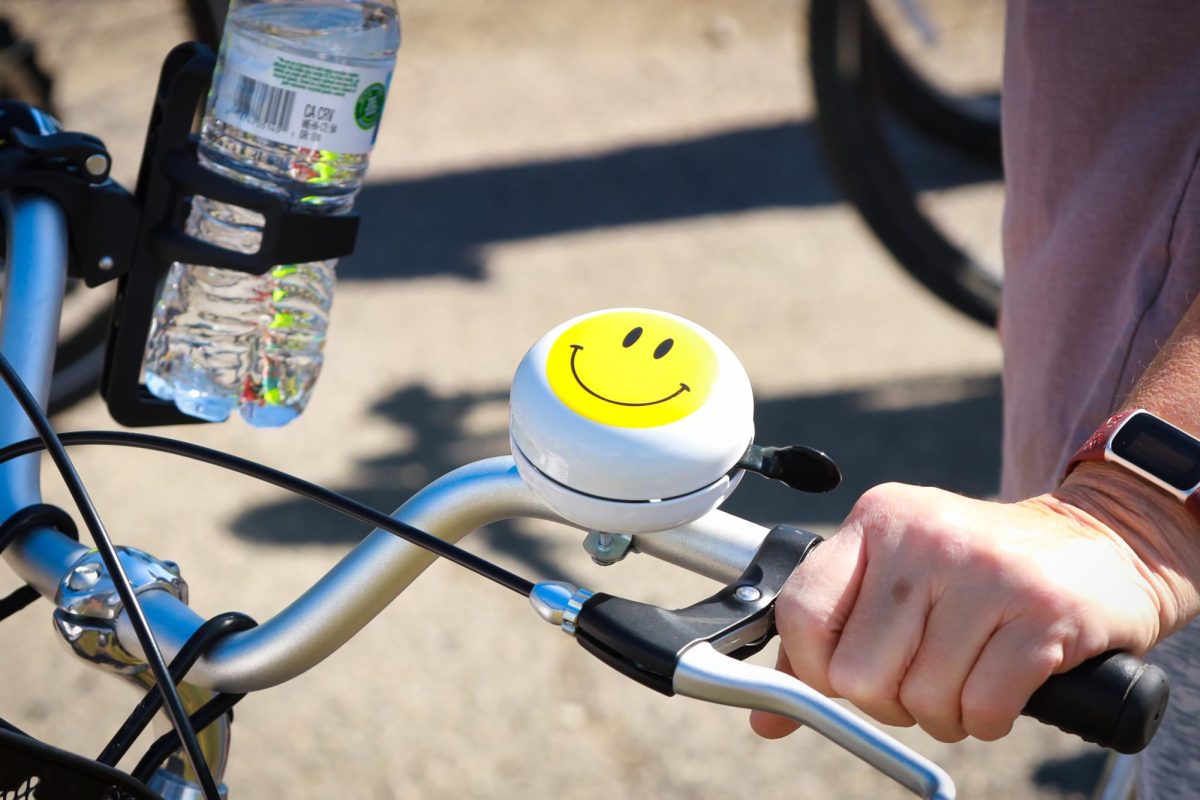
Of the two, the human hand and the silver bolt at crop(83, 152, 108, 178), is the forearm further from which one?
the silver bolt at crop(83, 152, 108, 178)

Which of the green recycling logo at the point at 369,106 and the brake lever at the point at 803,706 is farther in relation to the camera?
the green recycling logo at the point at 369,106

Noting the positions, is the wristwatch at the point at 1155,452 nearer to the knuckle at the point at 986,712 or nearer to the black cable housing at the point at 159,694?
the knuckle at the point at 986,712

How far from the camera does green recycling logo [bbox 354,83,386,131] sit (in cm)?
108

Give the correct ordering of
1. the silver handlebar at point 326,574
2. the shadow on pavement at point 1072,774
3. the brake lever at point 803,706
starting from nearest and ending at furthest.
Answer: the brake lever at point 803,706 → the silver handlebar at point 326,574 → the shadow on pavement at point 1072,774

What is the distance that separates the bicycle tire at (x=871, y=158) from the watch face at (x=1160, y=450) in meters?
2.60

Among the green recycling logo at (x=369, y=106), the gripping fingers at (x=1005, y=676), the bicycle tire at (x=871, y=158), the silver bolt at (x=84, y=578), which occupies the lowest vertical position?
the bicycle tire at (x=871, y=158)

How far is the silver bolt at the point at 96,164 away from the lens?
3.66 ft

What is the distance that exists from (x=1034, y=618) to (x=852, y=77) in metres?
2.77

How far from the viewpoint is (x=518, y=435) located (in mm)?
773

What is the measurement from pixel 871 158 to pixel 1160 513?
266 cm

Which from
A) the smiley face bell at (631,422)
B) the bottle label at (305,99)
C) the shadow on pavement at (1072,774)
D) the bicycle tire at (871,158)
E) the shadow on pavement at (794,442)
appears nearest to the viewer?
the smiley face bell at (631,422)

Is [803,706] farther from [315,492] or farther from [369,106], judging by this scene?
[369,106]

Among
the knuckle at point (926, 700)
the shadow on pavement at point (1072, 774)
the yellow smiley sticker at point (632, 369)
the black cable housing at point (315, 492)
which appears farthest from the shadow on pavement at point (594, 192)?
the knuckle at point (926, 700)

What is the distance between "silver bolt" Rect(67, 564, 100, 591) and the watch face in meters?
0.73
